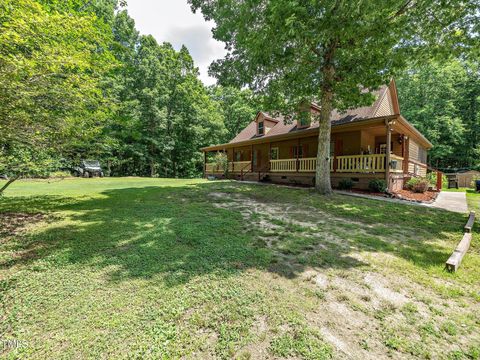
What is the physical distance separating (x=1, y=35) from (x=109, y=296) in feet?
12.0

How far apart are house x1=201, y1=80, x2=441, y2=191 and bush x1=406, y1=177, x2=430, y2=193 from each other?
0.41 meters

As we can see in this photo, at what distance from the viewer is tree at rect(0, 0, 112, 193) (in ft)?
10.7

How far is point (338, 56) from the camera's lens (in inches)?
340

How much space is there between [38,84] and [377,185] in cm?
1159

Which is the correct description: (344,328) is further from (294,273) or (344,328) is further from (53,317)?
(53,317)

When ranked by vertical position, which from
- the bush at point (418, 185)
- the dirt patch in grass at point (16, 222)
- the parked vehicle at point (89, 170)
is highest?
the parked vehicle at point (89, 170)

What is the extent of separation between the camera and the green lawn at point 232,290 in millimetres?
2062

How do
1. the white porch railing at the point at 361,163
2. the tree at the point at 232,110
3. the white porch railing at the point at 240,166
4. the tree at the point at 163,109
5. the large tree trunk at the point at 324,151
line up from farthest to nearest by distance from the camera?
the tree at the point at 232,110 → the tree at the point at 163,109 → the white porch railing at the point at 240,166 → the white porch railing at the point at 361,163 → the large tree trunk at the point at 324,151

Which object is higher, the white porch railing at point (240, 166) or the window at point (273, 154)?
the window at point (273, 154)

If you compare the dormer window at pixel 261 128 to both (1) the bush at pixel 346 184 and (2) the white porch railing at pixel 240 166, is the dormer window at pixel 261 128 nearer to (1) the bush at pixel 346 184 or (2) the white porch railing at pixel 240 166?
(2) the white porch railing at pixel 240 166

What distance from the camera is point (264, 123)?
60.6 ft

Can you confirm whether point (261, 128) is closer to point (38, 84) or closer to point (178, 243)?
point (178, 243)

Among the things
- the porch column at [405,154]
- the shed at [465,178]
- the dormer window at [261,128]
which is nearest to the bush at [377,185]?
the porch column at [405,154]

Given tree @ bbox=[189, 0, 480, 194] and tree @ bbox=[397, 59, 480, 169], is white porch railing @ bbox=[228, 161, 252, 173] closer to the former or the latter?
tree @ bbox=[189, 0, 480, 194]
